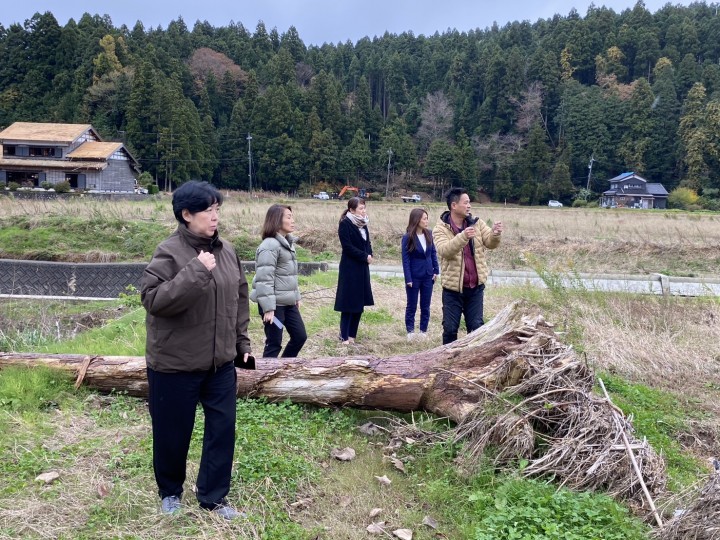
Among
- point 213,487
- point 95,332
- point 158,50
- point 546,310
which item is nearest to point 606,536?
point 213,487

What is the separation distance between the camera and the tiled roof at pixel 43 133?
148 ft

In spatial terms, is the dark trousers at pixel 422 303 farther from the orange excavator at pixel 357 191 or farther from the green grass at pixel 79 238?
the orange excavator at pixel 357 191

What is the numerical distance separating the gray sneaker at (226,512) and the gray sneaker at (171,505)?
0.62ft

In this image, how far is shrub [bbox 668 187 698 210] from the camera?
54.0 metres

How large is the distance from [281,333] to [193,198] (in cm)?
272

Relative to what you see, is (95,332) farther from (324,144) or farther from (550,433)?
(324,144)

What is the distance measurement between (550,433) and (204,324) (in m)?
2.36

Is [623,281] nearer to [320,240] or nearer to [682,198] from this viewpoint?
[320,240]

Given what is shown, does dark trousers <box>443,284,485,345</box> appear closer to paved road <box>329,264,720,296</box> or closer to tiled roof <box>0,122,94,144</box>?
paved road <box>329,264,720,296</box>

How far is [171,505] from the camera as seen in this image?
3.02m

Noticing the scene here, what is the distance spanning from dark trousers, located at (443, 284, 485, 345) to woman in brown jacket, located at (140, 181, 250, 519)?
10.1ft

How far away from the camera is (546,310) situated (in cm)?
786

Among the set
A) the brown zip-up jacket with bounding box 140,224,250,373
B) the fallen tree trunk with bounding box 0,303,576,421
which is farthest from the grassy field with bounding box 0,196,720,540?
the brown zip-up jacket with bounding box 140,224,250,373

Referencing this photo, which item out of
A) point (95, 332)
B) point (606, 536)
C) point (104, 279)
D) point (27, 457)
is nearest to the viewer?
point (606, 536)
